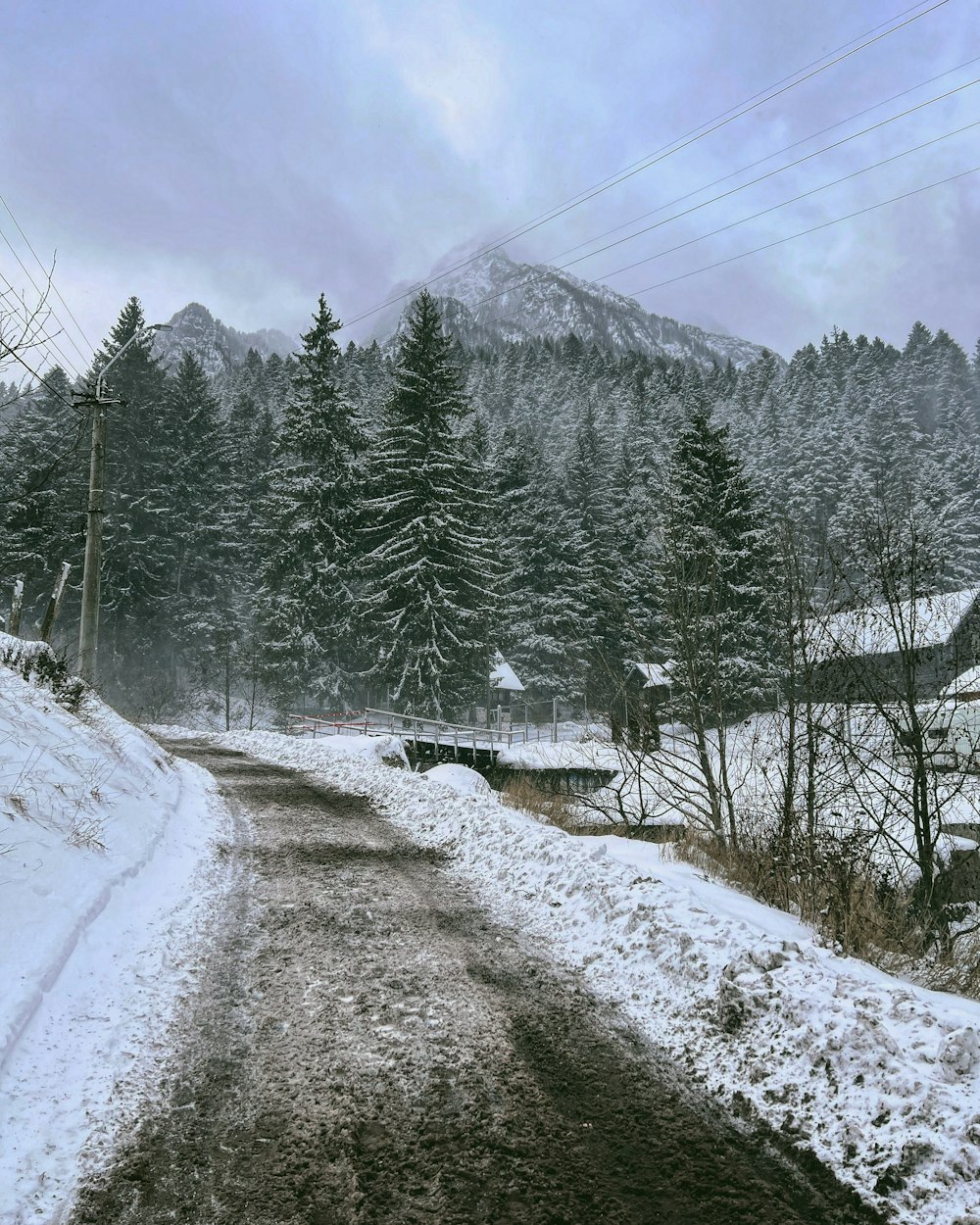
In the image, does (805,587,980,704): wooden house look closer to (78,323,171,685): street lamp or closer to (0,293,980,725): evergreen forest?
(0,293,980,725): evergreen forest

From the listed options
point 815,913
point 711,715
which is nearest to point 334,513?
point 711,715

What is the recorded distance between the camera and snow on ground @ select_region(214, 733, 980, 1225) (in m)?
3.05

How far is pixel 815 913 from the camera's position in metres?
6.02

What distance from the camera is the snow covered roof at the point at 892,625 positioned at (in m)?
8.31

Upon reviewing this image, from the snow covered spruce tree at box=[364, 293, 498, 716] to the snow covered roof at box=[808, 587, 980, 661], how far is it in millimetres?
22008

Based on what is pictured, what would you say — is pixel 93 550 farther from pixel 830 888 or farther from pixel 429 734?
pixel 429 734

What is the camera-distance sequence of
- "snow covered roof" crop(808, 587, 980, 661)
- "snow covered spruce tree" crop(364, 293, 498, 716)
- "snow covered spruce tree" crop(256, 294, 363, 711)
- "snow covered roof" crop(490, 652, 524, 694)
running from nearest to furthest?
"snow covered roof" crop(808, 587, 980, 661), "snow covered spruce tree" crop(364, 293, 498, 716), "snow covered spruce tree" crop(256, 294, 363, 711), "snow covered roof" crop(490, 652, 524, 694)

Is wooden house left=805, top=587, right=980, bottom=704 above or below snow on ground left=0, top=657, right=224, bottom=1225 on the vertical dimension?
above

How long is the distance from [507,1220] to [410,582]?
91.6 ft

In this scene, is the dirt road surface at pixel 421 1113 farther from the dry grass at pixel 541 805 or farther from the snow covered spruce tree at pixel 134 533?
the snow covered spruce tree at pixel 134 533

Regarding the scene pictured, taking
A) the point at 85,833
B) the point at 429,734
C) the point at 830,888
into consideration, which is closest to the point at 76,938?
the point at 85,833

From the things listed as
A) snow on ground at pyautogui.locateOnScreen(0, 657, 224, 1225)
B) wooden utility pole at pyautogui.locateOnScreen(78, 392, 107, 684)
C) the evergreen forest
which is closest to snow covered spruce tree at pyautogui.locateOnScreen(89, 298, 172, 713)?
the evergreen forest

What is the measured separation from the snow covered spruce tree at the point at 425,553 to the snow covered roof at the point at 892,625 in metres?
22.0

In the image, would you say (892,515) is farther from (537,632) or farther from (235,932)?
(537,632)
